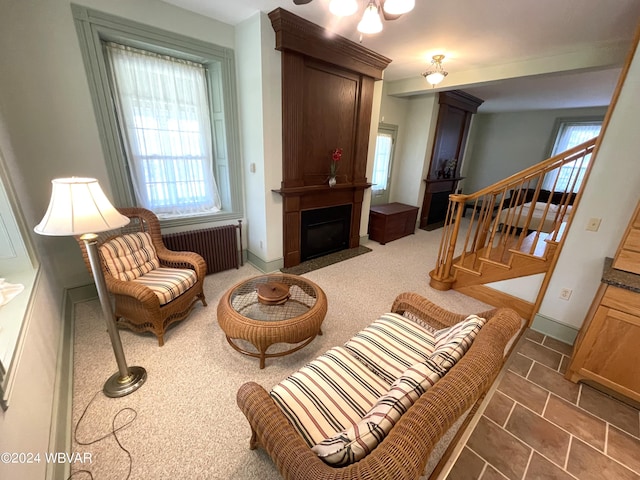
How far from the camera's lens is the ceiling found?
2186mm

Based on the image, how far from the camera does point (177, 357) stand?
195 cm

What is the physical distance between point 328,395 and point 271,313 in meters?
0.90

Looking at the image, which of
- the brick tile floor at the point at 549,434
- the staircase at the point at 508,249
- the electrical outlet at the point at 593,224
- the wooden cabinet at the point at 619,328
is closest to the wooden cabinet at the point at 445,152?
the staircase at the point at 508,249

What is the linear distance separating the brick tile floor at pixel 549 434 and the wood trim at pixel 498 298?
0.68m

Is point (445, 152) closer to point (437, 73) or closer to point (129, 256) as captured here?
point (437, 73)

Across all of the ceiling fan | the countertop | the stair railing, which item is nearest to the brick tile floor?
the countertop

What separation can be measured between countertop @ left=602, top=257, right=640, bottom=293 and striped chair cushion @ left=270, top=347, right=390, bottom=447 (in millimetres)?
1545

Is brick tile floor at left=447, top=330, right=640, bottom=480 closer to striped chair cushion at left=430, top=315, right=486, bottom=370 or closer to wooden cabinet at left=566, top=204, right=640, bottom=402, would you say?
wooden cabinet at left=566, top=204, right=640, bottom=402

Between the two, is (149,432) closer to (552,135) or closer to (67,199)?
(67,199)

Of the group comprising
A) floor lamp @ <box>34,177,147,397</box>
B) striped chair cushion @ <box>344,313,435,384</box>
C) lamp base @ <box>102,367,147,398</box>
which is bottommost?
lamp base @ <box>102,367,147,398</box>

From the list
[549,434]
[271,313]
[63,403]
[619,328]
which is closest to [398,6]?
[271,313]

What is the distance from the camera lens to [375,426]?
2.69ft

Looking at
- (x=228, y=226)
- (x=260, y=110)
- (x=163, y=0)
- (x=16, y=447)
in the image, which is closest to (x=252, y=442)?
(x=16, y=447)

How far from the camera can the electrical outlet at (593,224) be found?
6.59ft
